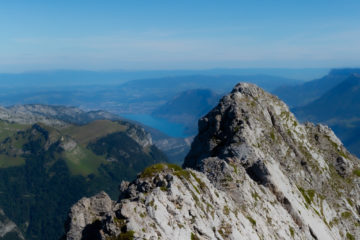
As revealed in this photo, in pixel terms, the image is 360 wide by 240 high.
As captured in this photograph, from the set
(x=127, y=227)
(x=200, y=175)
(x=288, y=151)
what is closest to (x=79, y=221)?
(x=127, y=227)

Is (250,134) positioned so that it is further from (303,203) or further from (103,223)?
(103,223)

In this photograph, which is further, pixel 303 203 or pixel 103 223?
pixel 303 203

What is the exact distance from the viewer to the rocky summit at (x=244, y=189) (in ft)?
107

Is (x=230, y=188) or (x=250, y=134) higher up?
(x=250, y=134)

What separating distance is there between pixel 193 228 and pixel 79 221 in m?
13.7

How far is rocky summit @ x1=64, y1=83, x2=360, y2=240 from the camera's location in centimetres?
3259

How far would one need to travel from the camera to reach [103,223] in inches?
1181

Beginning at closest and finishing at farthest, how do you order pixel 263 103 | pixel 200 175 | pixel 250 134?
pixel 200 175
pixel 250 134
pixel 263 103

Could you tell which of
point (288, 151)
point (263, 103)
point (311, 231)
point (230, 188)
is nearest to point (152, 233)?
point (230, 188)

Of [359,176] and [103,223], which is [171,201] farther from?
[359,176]

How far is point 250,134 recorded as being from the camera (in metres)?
61.5

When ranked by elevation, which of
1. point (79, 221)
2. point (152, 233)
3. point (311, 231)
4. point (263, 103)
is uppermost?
point (263, 103)

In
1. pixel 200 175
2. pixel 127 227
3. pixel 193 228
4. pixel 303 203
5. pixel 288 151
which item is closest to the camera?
pixel 127 227

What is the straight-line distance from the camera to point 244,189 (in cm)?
4772
